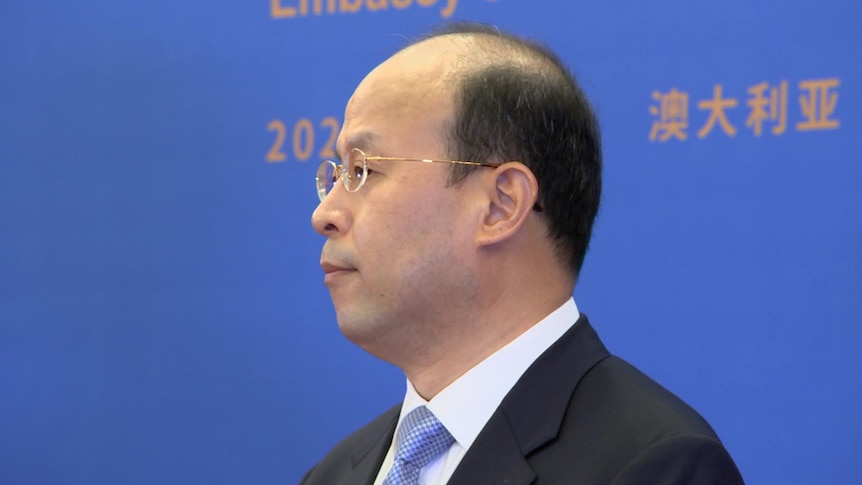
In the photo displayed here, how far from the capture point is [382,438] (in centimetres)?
154

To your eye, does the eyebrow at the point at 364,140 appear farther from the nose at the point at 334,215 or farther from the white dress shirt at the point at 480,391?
the white dress shirt at the point at 480,391

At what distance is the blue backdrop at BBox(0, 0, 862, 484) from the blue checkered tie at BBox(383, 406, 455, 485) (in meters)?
0.68

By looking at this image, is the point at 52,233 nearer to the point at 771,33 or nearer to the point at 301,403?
the point at 301,403

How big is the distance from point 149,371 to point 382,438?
0.96 metres

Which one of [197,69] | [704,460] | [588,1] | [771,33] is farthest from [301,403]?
[704,460]

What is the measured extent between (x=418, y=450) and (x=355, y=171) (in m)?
0.34

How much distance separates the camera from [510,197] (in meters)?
1.43

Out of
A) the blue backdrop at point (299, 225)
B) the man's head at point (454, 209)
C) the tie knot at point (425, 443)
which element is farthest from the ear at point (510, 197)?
the blue backdrop at point (299, 225)

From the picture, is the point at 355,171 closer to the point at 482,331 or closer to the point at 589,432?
the point at 482,331

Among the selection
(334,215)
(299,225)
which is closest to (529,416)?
(334,215)

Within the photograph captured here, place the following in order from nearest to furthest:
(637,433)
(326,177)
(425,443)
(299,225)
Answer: (637,433), (425,443), (326,177), (299,225)

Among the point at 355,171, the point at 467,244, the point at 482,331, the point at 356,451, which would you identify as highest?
the point at 355,171

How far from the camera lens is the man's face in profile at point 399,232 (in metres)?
1.39

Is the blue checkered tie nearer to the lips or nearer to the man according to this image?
the man
